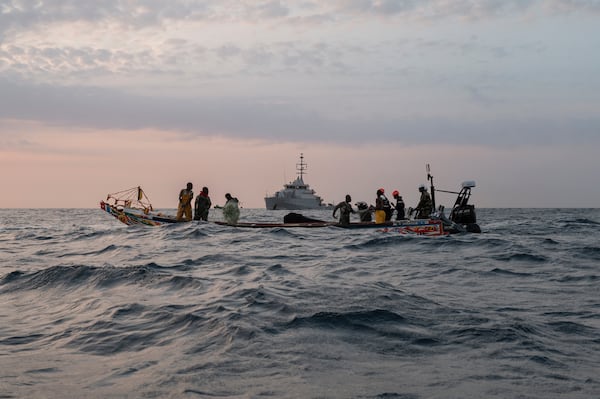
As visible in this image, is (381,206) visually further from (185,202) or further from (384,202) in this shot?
(185,202)

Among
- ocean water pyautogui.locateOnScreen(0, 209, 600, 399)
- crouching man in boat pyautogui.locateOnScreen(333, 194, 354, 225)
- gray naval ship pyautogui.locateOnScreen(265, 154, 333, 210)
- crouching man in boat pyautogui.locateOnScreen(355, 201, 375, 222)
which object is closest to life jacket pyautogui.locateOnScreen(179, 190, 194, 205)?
crouching man in boat pyautogui.locateOnScreen(333, 194, 354, 225)

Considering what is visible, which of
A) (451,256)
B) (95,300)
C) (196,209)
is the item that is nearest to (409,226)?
(451,256)

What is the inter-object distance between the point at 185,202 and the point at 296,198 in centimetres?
9414

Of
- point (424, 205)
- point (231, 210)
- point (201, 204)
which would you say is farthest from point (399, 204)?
point (201, 204)

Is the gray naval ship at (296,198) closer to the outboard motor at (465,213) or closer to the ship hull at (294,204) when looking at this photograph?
the ship hull at (294,204)

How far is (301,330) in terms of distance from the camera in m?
6.51

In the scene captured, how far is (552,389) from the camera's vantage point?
14.9 feet

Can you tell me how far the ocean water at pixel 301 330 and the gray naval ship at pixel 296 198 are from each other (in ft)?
341

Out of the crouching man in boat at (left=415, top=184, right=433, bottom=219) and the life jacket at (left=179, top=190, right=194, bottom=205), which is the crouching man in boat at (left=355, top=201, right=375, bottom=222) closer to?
the crouching man in boat at (left=415, top=184, right=433, bottom=219)

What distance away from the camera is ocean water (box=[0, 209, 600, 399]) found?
4.65 m

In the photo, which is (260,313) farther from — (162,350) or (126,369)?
(126,369)

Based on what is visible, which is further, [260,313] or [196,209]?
[196,209]

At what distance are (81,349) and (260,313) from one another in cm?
234

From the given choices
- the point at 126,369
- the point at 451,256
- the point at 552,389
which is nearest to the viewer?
the point at 552,389
